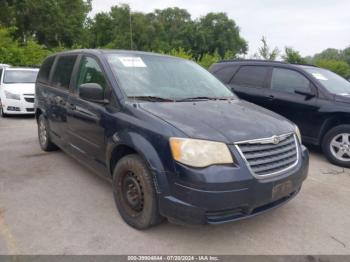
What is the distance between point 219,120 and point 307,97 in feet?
11.0

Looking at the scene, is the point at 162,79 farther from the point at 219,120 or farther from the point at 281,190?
the point at 281,190

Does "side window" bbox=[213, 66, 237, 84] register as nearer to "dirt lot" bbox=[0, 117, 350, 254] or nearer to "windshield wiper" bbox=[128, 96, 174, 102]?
"dirt lot" bbox=[0, 117, 350, 254]

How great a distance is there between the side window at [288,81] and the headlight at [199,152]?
378 centimetres

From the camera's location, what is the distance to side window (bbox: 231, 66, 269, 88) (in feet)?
20.8

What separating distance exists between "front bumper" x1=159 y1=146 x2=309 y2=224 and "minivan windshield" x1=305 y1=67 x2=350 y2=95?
11.8 feet

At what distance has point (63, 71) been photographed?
4.53 metres

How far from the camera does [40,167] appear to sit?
474 cm

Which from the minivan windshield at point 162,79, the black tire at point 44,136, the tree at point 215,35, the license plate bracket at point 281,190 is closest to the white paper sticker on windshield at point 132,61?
the minivan windshield at point 162,79

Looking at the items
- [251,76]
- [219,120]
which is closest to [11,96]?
[251,76]

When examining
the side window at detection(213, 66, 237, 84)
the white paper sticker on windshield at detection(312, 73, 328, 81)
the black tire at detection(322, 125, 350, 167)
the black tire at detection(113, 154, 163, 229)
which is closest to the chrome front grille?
the black tire at detection(113, 154, 163, 229)

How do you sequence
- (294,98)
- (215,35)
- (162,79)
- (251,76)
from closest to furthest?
(162,79)
(294,98)
(251,76)
(215,35)

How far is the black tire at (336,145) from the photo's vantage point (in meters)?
5.10

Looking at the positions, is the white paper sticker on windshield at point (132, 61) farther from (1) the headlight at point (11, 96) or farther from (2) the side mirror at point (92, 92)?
(1) the headlight at point (11, 96)

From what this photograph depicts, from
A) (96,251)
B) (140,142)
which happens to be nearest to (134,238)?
(96,251)
